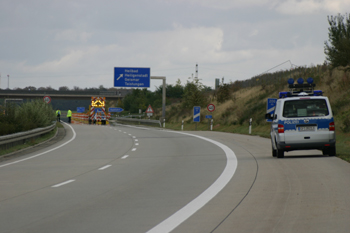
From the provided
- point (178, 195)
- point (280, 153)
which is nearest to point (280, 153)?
point (280, 153)

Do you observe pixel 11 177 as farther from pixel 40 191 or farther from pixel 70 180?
pixel 40 191

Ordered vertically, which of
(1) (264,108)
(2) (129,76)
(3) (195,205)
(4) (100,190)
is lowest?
(4) (100,190)

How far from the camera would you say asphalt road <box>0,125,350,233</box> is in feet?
21.8

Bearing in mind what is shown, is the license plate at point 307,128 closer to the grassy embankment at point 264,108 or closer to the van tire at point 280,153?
the van tire at point 280,153

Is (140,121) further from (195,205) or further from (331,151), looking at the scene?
(195,205)

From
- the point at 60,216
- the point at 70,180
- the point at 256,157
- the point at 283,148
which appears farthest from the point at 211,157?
the point at 60,216

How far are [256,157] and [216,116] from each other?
4031 centimetres

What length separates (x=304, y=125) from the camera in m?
15.2

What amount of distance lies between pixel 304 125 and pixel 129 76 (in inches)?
1500

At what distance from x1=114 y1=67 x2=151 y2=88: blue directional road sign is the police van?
37.3 meters

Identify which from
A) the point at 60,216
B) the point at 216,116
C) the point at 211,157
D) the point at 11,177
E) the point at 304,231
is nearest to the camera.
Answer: the point at 304,231

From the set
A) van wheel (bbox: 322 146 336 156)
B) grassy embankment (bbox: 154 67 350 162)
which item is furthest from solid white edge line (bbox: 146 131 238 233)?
grassy embankment (bbox: 154 67 350 162)

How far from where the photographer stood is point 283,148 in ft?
50.1

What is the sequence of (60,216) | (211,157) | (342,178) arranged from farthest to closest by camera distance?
(211,157) < (342,178) < (60,216)
